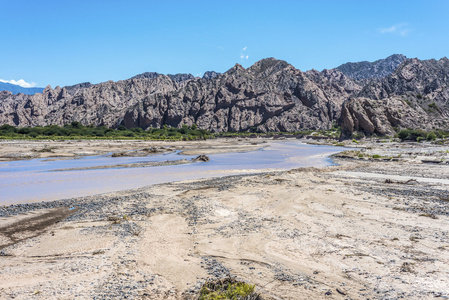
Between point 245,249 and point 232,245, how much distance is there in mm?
609

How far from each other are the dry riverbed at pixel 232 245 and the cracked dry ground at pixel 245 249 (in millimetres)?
39

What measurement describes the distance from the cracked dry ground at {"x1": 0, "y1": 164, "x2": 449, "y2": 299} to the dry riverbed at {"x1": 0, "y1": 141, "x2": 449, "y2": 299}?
1.6 inches

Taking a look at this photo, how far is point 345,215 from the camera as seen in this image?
1379 centimetres

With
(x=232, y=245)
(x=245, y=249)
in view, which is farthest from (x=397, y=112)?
(x=245, y=249)

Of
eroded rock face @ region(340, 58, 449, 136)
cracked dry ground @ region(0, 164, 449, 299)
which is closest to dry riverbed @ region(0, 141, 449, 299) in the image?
cracked dry ground @ region(0, 164, 449, 299)

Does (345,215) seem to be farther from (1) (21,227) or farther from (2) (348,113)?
(2) (348,113)

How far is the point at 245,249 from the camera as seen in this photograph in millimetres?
9680

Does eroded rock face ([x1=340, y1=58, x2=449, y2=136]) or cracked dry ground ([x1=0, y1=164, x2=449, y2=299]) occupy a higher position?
eroded rock face ([x1=340, y1=58, x2=449, y2=136])

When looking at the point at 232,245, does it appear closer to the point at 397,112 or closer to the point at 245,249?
the point at 245,249

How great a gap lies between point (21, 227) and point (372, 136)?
135m

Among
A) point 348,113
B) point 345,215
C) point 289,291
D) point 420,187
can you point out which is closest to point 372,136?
point 348,113

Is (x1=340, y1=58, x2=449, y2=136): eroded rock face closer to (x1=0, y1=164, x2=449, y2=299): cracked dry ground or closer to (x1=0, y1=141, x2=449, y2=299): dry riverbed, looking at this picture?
(x1=0, y1=141, x2=449, y2=299): dry riverbed

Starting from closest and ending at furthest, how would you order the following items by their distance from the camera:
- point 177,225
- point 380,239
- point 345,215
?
point 380,239 < point 177,225 < point 345,215

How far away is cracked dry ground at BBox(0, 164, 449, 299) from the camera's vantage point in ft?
23.0
